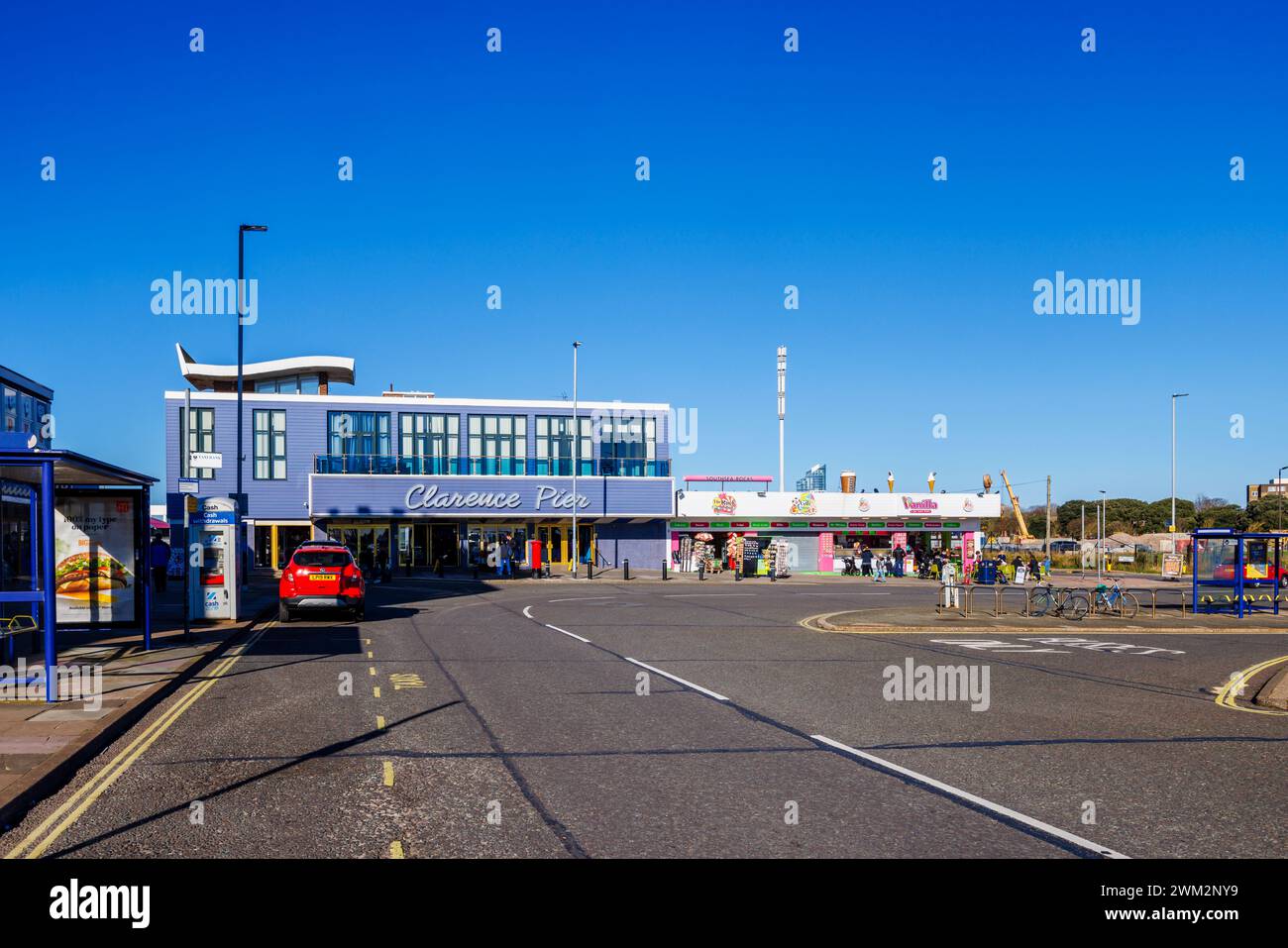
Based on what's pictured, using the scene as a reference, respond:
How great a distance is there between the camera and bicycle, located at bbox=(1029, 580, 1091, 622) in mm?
27094

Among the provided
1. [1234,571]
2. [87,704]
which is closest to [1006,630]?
[1234,571]

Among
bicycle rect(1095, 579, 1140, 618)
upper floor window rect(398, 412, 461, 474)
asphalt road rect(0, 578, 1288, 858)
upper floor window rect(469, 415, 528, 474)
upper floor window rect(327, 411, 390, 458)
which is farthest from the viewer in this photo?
upper floor window rect(469, 415, 528, 474)

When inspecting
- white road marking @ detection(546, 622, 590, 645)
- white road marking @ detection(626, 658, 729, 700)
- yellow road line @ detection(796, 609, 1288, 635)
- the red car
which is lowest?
yellow road line @ detection(796, 609, 1288, 635)

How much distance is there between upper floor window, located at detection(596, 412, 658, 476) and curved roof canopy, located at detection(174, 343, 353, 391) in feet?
47.8

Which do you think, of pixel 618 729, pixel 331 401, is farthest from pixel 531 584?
pixel 618 729

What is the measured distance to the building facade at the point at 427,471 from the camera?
52094mm

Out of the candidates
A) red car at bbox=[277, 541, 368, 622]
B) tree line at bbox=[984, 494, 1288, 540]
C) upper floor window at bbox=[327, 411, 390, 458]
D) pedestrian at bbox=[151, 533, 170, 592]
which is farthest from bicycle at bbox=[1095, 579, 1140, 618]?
tree line at bbox=[984, 494, 1288, 540]

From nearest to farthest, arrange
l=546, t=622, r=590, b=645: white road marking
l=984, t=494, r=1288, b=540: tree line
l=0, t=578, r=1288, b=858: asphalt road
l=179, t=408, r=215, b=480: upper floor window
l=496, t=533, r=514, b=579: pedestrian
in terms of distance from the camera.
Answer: l=0, t=578, r=1288, b=858: asphalt road < l=546, t=622, r=590, b=645: white road marking < l=496, t=533, r=514, b=579: pedestrian < l=179, t=408, r=215, b=480: upper floor window < l=984, t=494, r=1288, b=540: tree line

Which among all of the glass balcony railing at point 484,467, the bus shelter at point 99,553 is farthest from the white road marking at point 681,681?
the glass balcony railing at point 484,467

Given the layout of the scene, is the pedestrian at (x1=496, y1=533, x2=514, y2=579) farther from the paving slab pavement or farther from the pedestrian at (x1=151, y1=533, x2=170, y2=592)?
the paving slab pavement

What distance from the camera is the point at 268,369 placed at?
56469mm

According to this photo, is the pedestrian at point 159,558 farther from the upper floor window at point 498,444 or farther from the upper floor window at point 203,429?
the upper floor window at point 498,444

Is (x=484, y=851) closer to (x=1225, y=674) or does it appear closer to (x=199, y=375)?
(x=1225, y=674)
